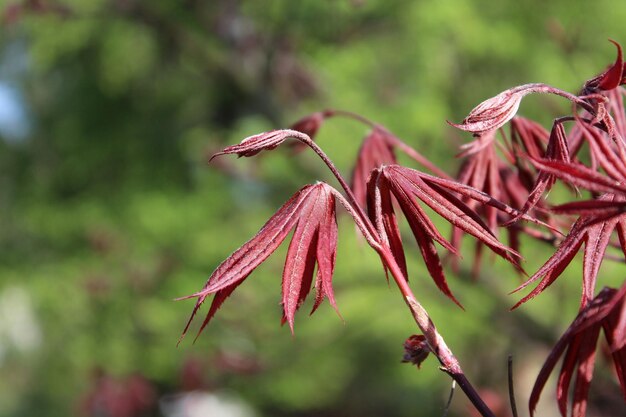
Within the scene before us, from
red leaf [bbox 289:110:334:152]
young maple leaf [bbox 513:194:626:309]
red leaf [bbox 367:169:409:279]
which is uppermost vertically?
young maple leaf [bbox 513:194:626:309]

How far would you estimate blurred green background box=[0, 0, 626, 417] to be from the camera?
3.54 meters

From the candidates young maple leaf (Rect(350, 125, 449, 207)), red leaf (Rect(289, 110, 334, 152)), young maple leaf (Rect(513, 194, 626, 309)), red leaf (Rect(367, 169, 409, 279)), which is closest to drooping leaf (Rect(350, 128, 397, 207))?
young maple leaf (Rect(350, 125, 449, 207))

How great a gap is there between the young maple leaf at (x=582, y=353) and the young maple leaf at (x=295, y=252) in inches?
8.7

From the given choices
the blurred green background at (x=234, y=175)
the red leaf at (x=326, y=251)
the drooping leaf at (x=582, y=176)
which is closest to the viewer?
the drooping leaf at (x=582, y=176)

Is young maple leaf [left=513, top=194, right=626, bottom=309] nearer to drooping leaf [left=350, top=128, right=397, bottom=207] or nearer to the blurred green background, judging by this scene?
drooping leaf [left=350, top=128, right=397, bottom=207]

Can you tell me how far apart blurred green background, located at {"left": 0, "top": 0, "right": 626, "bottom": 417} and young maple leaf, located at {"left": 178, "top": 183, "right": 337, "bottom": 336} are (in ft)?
5.29

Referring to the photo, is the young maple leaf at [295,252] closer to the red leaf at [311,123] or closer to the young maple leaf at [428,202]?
the young maple leaf at [428,202]

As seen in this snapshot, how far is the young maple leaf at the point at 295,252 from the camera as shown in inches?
26.4

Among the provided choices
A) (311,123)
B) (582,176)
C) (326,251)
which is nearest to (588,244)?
(582,176)

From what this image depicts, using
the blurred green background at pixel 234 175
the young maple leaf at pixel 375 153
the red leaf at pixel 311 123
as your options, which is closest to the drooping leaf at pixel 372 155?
the young maple leaf at pixel 375 153

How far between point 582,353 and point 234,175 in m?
2.95

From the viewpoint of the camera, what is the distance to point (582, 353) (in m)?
0.75

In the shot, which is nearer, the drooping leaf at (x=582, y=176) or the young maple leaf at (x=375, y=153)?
the drooping leaf at (x=582, y=176)

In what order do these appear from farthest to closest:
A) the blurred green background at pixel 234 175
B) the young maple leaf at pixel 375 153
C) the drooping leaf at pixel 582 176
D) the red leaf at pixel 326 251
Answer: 1. the blurred green background at pixel 234 175
2. the young maple leaf at pixel 375 153
3. the red leaf at pixel 326 251
4. the drooping leaf at pixel 582 176
